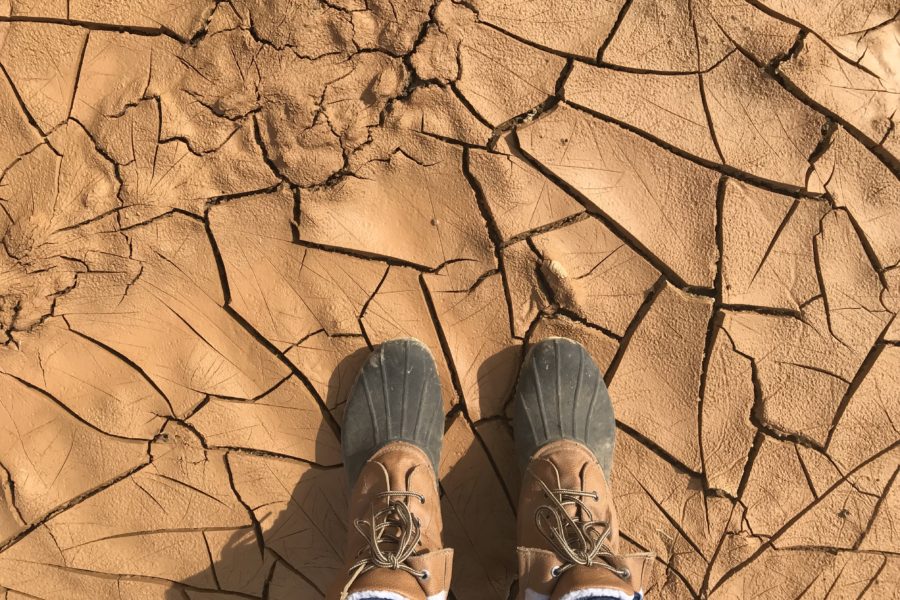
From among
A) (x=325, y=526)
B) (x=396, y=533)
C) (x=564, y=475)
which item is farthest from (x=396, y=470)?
(x=564, y=475)

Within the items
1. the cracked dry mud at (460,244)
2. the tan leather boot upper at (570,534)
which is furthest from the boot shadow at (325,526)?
the tan leather boot upper at (570,534)

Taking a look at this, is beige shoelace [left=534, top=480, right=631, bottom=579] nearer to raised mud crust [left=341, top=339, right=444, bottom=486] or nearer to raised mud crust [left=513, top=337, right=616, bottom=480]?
raised mud crust [left=513, top=337, right=616, bottom=480]

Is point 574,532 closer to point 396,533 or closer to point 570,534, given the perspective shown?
point 570,534

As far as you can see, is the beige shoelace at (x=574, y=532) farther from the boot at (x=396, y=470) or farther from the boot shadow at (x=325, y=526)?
the boot at (x=396, y=470)

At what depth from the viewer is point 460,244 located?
80.9 inches

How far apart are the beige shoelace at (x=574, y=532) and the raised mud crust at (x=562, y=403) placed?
0.16 m

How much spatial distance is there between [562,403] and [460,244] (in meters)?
0.64

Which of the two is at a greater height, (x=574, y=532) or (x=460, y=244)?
(x=460, y=244)

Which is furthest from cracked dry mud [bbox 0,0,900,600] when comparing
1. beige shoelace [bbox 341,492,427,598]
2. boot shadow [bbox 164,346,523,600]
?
beige shoelace [bbox 341,492,427,598]

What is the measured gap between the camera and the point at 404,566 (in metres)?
1.82

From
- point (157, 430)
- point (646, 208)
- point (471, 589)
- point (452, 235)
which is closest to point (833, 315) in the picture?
point (646, 208)

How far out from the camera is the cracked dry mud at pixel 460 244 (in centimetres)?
204

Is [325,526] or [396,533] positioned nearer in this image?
[396,533]

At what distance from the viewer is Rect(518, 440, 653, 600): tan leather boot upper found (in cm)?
177
